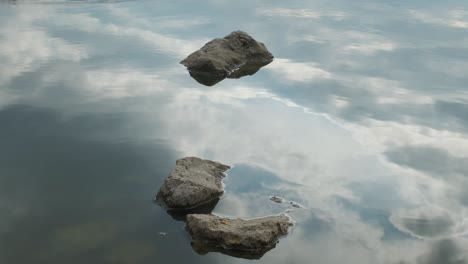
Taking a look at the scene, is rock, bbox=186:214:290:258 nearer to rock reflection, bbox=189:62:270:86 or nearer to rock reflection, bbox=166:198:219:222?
rock reflection, bbox=166:198:219:222

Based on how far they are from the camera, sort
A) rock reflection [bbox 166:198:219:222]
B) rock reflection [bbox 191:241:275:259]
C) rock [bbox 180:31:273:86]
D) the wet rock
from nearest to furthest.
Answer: rock reflection [bbox 191:241:275:259] → rock reflection [bbox 166:198:219:222] → the wet rock → rock [bbox 180:31:273:86]

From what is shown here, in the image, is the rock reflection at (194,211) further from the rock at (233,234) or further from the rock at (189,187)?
the rock at (233,234)

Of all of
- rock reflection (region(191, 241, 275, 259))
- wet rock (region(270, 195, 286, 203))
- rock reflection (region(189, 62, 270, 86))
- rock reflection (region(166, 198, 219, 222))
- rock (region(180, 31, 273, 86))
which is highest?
rock (region(180, 31, 273, 86))

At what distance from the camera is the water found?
1041 cm

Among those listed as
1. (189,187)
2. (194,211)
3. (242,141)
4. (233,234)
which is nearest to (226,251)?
(233,234)

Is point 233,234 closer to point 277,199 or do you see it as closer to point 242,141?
point 277,199

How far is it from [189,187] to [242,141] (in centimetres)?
346

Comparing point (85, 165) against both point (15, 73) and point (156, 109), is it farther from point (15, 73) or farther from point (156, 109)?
point (15, 73)

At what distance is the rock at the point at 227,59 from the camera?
2033 centimetres

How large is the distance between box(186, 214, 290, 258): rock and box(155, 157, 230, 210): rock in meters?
0.77

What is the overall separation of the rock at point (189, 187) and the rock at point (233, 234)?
77cm

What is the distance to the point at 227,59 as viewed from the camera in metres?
21.2

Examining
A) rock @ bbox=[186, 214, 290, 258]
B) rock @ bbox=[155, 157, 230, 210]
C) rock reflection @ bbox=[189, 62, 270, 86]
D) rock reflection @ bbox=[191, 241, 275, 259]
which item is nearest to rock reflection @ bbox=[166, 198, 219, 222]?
rock @ bbox=[155, 157, 230, 210]

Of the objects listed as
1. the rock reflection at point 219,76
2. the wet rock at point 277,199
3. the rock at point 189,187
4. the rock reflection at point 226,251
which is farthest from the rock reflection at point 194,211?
the rock reflection at point 219,76
